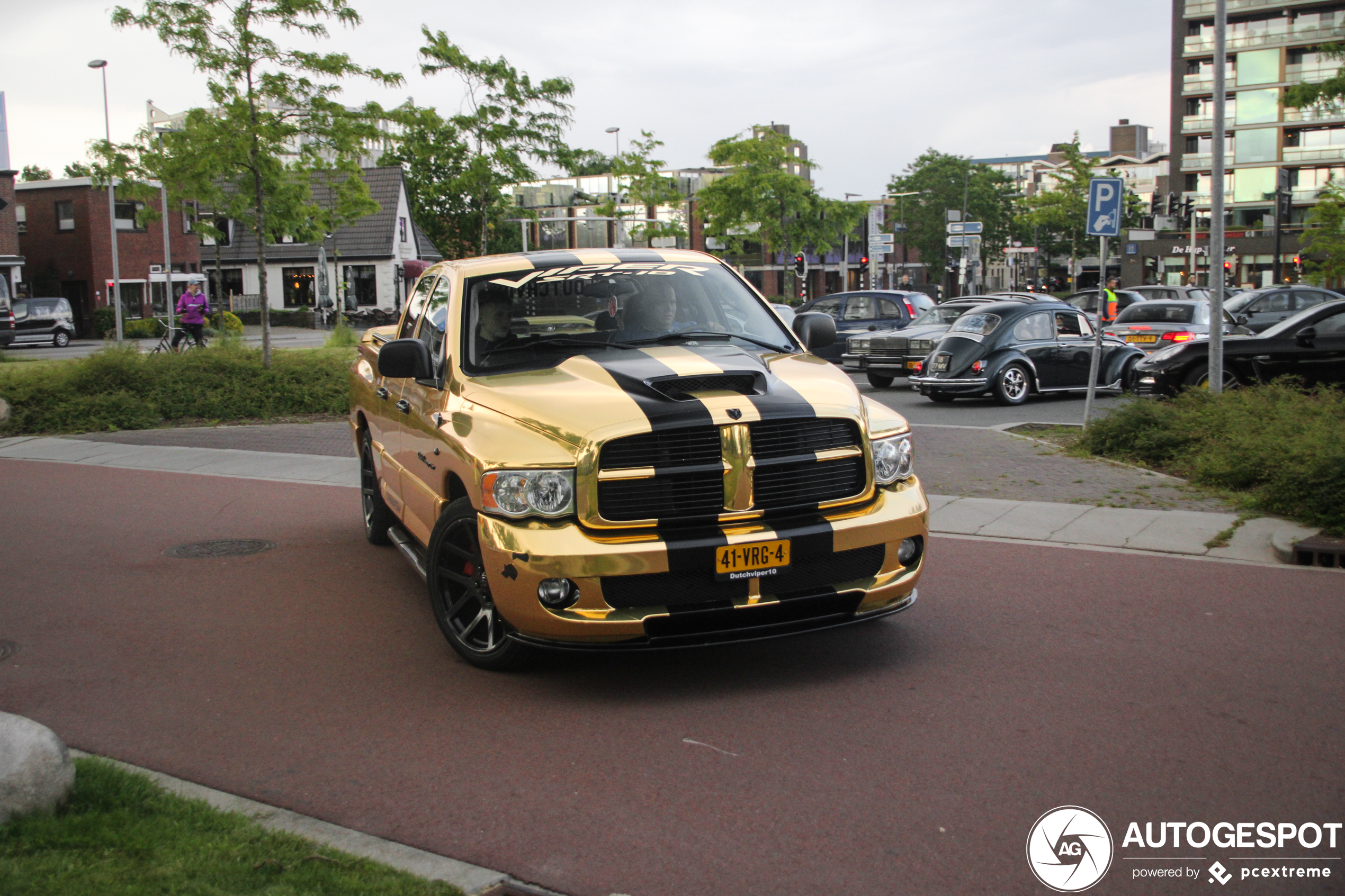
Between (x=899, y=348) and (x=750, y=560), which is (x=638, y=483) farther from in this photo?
(x=899, y=348)

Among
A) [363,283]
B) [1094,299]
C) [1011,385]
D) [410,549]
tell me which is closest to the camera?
[410,549]

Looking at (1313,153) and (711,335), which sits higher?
(1313,153)

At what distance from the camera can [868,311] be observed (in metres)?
25.0

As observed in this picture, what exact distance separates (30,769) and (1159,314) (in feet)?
76.3

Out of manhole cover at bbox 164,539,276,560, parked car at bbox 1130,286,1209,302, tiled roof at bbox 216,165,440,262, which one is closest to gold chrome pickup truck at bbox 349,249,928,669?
manhole cover at bbox 164,539,276,560

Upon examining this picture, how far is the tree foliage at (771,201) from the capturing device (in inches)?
1725

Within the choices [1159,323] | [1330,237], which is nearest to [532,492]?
[1159,323]

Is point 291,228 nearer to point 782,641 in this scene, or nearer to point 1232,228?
point 782,641

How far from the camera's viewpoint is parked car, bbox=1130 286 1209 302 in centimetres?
2812

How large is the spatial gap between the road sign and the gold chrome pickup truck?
8.99 meters

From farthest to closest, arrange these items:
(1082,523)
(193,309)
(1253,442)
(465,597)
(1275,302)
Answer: (1275,302), (193,309), (1253,442), (1082,523), (465,597)

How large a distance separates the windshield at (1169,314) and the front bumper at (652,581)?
2040cm

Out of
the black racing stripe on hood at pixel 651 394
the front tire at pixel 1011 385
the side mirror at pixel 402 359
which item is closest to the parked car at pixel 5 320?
the front tire at pixel 1011 385

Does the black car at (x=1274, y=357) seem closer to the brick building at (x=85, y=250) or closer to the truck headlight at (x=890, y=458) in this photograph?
the truck headlight at (x=890, y=458)
